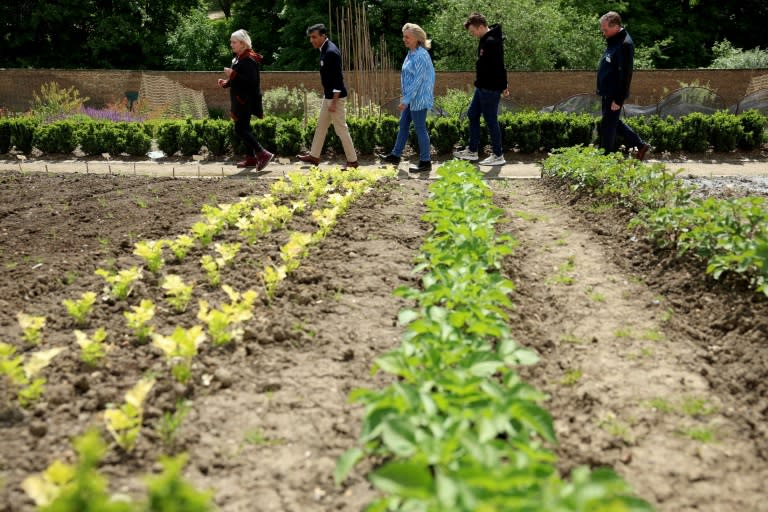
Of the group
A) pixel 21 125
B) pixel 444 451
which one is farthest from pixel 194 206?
pixel 21 125

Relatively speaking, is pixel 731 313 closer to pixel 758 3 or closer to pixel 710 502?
pixel 710 502

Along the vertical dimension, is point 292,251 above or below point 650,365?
above

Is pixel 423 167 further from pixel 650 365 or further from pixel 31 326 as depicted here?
pixel 31 326

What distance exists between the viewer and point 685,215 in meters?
4.87

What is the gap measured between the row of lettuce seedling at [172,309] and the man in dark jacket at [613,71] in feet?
11.2

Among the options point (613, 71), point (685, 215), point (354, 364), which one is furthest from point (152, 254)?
point (613, 71)

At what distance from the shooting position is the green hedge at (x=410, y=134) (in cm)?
1055

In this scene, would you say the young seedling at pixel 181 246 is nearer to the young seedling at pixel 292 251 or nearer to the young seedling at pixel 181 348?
the young seedling at pixel 292 251

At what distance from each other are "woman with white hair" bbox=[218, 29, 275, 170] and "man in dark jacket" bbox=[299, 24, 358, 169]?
759mm

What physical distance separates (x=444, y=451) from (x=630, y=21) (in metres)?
26.3

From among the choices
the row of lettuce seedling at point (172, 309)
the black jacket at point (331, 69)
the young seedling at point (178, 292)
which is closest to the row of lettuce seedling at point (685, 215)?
the row of lettuce seedling at point (172, 309)

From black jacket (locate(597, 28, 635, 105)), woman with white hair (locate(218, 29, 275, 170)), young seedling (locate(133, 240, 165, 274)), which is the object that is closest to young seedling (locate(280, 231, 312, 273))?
young seedling (locate(133, 240, 165, 274))

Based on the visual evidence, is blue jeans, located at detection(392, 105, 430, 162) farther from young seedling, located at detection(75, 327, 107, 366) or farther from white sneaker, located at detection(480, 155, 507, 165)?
young seedling, located at detection(75, 327, 107, 366)

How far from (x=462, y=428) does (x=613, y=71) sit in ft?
22.9
